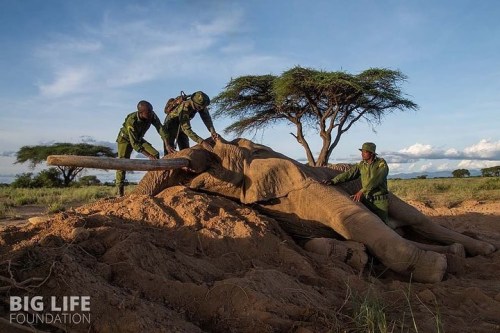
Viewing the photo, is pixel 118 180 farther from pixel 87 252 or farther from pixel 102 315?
pixel 102 315

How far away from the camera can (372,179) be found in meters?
6.00

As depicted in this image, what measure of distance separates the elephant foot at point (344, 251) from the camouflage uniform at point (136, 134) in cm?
298

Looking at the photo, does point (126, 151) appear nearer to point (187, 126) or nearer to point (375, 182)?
point (187, 126)

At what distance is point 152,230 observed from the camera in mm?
4352

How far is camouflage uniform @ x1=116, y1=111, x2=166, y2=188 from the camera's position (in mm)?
7059

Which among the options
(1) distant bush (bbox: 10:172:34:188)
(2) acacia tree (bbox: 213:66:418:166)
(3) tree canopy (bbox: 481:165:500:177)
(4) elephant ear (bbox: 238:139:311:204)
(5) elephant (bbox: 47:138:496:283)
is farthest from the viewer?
(3) tree canopy (bbox: 481:165:500:177)

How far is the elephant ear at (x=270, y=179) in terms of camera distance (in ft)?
18.0

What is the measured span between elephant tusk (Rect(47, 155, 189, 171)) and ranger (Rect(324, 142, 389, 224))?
203 centimetres

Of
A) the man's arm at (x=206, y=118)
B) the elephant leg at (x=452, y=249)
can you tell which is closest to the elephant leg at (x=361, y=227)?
the elephant leg at (x=452, y=249)

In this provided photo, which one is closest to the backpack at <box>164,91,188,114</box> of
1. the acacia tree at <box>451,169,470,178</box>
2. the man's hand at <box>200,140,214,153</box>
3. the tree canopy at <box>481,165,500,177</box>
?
A: the man's hand at <box>200,140,214,153</box>

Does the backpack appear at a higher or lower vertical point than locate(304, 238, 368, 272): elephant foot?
higher

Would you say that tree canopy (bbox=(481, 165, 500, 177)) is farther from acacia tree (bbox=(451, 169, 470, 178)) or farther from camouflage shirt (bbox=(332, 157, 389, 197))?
camouflage shirt (bbox=(332, 157, 389, 197))

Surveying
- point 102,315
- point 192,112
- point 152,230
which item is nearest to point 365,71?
point 192,112

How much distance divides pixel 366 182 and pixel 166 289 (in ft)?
11.4
